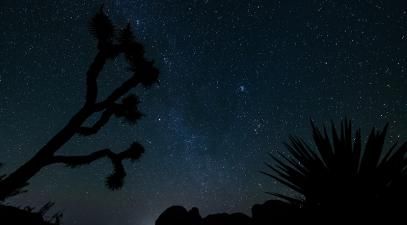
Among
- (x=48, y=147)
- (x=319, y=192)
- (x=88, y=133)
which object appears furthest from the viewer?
(x=88, y=133)

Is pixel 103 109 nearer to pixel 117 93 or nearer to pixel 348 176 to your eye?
pixel 117 93

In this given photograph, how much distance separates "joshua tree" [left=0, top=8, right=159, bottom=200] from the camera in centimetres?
584

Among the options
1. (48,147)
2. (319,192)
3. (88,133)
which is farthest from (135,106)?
(319,192)

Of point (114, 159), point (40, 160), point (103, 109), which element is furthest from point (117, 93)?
point (40, 160)

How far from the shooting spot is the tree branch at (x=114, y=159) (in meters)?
6.32

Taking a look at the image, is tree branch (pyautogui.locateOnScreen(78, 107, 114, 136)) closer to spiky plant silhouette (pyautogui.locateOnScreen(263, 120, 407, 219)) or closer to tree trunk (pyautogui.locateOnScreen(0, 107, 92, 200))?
tree trunk (pyautogui.locateOnScreen(0, 107, 92, 200))

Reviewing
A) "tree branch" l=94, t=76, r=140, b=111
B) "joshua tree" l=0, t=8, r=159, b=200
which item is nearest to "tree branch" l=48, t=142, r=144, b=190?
"joshua tree" l=0, t=8, r=159, b=200

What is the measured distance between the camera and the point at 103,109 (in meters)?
6.65

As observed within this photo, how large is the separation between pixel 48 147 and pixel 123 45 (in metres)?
3.00

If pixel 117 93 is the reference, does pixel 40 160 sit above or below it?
below

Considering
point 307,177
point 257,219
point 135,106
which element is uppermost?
point 135,106

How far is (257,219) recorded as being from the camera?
9945 mm

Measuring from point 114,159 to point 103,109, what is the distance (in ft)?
4.68

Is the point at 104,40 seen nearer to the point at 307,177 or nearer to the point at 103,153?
the point at 103,153
